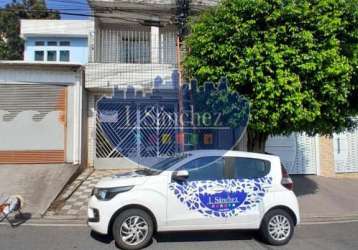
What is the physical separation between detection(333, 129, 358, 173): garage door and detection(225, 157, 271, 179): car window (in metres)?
9.47

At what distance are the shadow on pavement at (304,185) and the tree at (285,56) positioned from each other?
3.77 m

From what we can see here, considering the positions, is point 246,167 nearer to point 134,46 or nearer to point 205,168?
Answer: point 205,168

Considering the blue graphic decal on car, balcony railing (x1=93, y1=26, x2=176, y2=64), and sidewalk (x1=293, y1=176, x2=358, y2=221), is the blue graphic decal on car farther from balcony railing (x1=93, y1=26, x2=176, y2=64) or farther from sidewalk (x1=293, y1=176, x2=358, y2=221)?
balcony railing (x1=93, y1=26, x2=176, y2=64)

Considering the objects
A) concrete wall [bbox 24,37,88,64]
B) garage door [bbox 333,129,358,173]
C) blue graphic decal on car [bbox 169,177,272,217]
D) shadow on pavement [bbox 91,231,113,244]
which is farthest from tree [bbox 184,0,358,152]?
concrete wall [bbox 24,37,88,64]

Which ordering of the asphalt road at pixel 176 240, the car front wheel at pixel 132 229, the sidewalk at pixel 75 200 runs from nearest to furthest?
the car front wheel at pixel 132 229 → the asphalt road at pixel 176 240 → the sidewalk at pixel 75 200

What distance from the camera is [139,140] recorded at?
588 inches

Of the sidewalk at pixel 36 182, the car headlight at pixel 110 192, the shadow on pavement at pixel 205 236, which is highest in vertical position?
the car headlight at pixel 110 192

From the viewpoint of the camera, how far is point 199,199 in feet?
23.6

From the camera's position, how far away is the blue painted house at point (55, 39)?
22.3 metres

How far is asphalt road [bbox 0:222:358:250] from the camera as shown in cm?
716

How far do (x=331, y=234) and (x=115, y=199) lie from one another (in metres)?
4.51

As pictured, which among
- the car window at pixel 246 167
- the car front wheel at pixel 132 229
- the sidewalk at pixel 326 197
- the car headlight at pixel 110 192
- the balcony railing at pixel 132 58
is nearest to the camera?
the car front wheel at pixel 132 229

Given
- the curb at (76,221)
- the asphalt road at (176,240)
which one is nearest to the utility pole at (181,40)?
the curb at (76,221)

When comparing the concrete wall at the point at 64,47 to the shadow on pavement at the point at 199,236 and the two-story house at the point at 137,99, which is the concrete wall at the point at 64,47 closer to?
the two-story house at the point at 137,99
